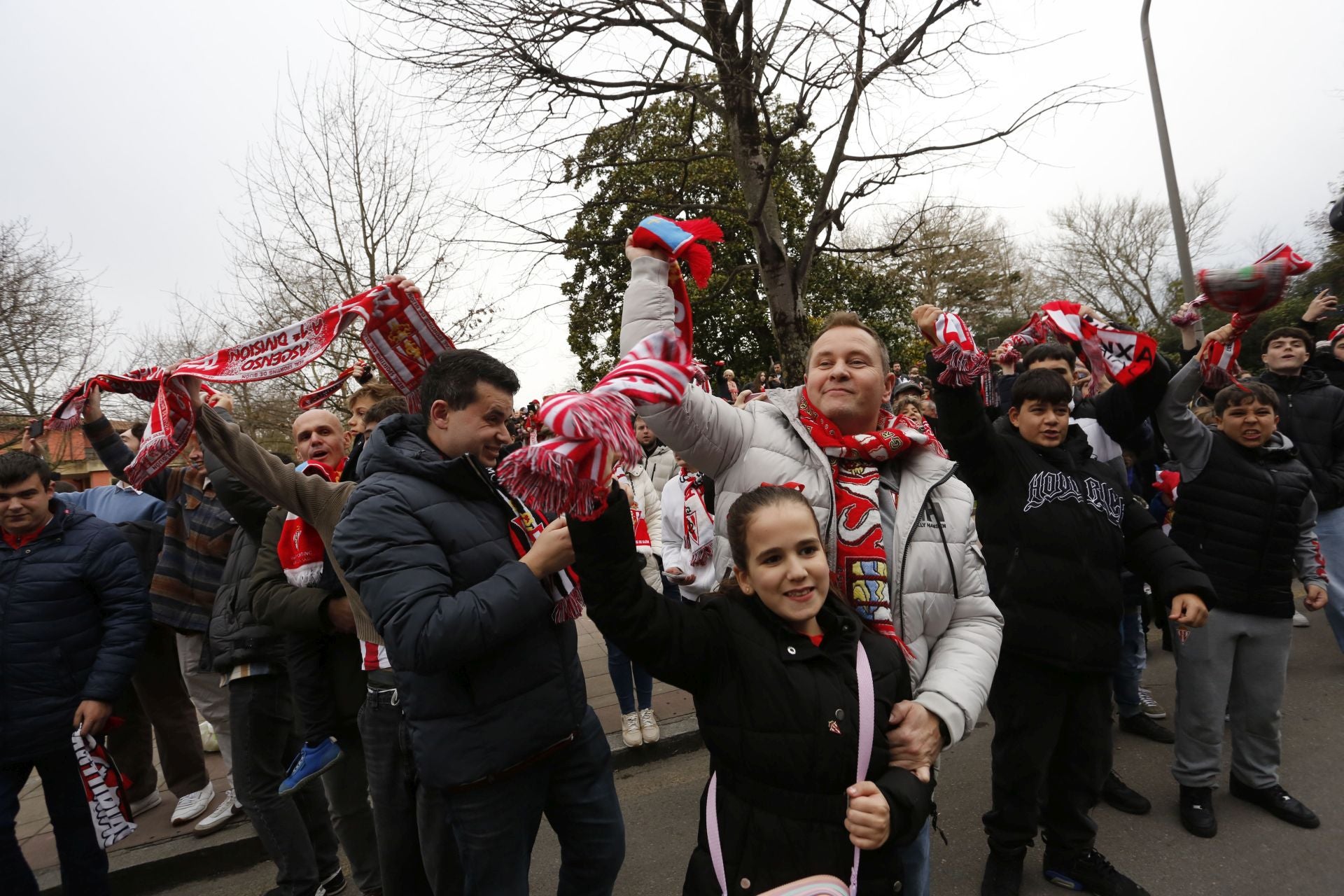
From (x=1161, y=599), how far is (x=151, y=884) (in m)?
4.93

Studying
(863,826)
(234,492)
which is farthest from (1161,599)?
(234,492)

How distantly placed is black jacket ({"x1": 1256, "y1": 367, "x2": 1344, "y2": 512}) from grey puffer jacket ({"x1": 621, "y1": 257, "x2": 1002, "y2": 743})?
4.12m

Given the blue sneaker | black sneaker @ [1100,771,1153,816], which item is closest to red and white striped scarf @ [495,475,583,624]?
the blue sneaker

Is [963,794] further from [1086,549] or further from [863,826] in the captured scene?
[863,826]

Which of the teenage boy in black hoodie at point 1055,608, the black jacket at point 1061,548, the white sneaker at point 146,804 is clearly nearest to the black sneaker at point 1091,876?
the teenage boy in black hoodie at point 1055,608

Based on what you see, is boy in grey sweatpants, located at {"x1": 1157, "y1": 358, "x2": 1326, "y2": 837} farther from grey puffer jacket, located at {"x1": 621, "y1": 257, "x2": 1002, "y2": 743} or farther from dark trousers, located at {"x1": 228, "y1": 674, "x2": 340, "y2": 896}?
dark trousers, located at {"x1": 228, "y1": 674, "x2": 340, "y2": 896}

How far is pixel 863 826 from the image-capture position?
1.45 meters

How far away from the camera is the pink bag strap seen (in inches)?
59.9

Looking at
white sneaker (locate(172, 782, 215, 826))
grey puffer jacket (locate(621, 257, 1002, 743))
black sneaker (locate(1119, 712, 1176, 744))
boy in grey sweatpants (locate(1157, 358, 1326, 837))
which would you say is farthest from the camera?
black sneaker (locate(1119, 712, 1176, 744))

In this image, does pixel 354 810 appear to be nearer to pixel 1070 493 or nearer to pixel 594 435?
pixel 594 435

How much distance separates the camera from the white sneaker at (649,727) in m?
4.35

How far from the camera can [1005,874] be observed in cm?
281

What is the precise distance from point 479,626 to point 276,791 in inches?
80.0

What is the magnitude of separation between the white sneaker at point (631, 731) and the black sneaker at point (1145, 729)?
301 cm
